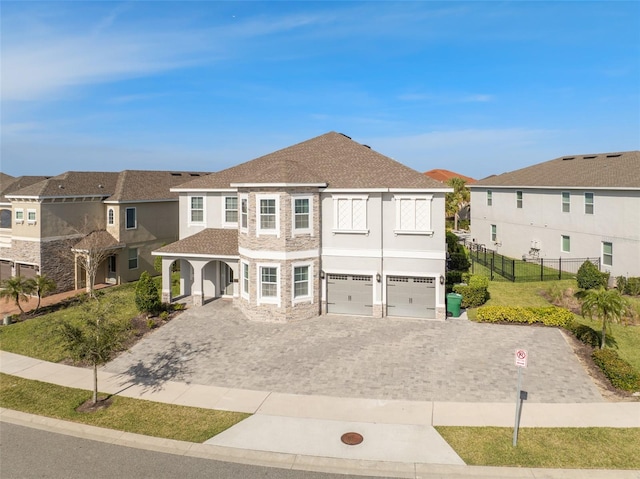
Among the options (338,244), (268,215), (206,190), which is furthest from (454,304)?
(206,190)

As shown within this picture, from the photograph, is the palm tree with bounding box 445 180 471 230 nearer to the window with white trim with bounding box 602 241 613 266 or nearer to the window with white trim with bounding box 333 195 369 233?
the window with white trim with bounding box 602 241 613 266

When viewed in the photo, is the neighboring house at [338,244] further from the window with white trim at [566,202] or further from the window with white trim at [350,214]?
the window with white trim at [566,202]

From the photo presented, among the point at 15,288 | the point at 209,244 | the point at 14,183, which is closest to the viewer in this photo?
the point at 15,288

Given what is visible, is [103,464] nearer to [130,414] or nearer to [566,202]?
[130,414]

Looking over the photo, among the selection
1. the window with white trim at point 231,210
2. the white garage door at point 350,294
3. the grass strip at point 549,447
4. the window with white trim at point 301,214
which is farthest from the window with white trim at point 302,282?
the grass strip at point 549,447

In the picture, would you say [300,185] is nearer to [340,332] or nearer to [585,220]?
[340,332]

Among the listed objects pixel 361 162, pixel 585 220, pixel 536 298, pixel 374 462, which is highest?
pixel 361 162

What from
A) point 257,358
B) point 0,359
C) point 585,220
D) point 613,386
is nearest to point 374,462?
point 257,358
